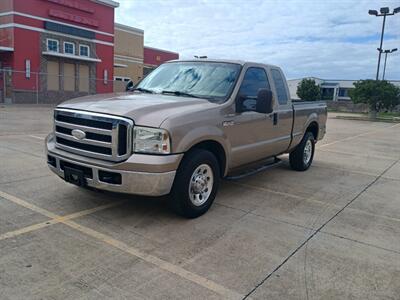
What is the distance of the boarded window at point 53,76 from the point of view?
1123 inches

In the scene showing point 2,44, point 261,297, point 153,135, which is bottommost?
point 261,297

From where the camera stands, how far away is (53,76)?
28.8 metres

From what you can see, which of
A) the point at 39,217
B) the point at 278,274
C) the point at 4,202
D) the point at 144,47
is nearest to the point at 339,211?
the point at 278,274

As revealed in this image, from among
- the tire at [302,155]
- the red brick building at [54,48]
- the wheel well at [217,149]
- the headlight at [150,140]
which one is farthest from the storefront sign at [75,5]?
the headlight at [150,140]

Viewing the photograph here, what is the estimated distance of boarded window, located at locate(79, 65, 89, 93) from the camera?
1232 inches

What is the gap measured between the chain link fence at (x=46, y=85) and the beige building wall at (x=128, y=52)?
35.1ft

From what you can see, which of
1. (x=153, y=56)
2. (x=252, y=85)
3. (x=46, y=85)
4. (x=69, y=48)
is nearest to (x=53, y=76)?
(x=46, y=85)

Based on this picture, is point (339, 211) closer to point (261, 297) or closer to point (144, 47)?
point (261, 297)

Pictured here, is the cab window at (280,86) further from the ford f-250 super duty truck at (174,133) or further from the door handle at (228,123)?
the door handle at (228,123)

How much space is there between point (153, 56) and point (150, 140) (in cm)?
4846

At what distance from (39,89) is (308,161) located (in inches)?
959

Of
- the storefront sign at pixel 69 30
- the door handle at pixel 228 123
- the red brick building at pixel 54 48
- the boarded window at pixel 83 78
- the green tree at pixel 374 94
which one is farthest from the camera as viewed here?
the green tree at pixel 374 94

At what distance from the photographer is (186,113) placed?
445 centimetres

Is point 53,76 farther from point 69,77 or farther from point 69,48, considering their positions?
point 69,48
